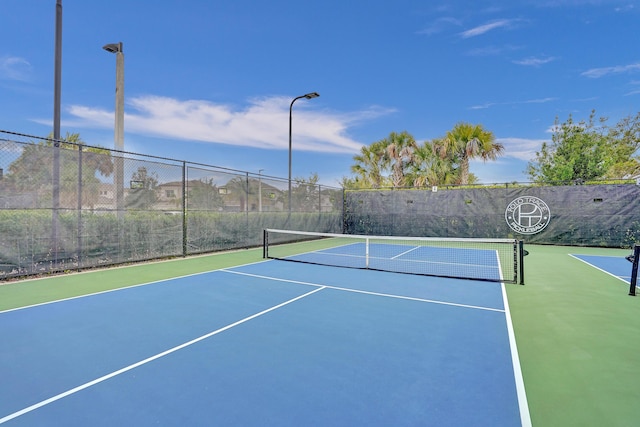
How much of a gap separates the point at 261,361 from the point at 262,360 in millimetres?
19

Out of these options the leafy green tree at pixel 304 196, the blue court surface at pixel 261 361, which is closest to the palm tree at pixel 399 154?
the leafy green tree at pixel 304 196

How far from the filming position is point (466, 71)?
62.4ft

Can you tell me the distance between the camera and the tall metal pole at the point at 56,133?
6832 millimetres

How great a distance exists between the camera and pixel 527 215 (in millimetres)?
13828

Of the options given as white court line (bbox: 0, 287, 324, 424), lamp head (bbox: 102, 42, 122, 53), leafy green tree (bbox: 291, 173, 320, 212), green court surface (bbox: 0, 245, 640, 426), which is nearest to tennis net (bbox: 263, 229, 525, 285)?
green court surface (bbox: 0, 245, 640, 426)

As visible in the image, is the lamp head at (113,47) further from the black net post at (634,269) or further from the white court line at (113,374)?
the black net post at (634,269)

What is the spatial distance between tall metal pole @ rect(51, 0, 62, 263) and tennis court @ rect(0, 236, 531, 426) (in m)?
2.71

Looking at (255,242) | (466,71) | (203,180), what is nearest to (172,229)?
(203,180)

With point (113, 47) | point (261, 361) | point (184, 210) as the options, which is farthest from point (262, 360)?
point (113, 47)

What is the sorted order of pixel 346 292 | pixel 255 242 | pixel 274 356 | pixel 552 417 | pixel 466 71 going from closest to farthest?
pixel 552 417 → pixel 274 356 → pixel 346 292 → pixel 255 242 → pixel 466 71

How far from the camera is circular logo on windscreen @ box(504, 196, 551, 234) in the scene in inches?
532

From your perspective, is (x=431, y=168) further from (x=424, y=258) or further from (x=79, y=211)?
(x=79, y=211)

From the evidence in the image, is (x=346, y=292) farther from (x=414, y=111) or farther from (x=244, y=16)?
(x=414, y=111)

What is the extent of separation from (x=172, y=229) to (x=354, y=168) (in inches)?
777
